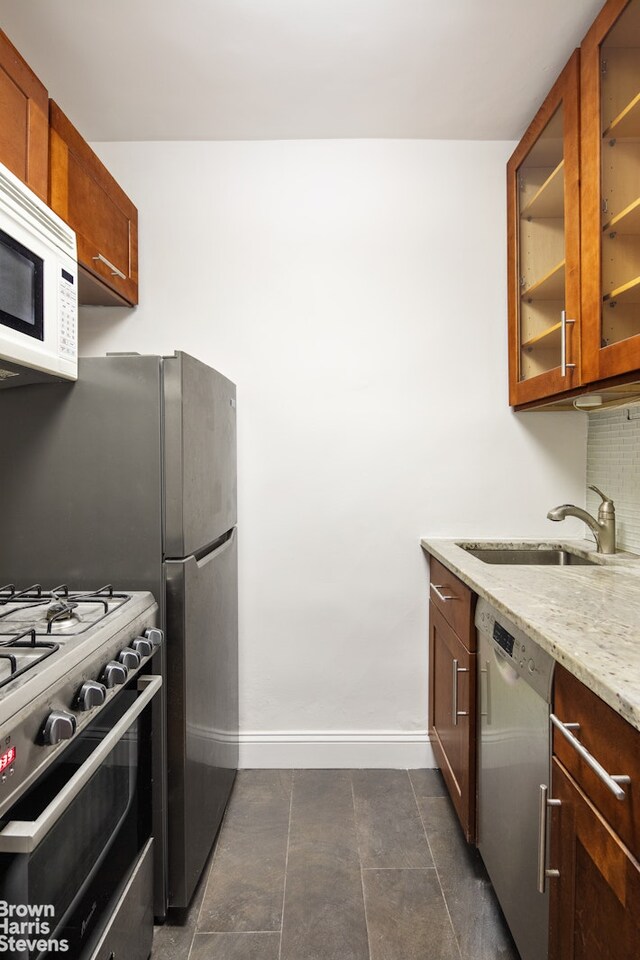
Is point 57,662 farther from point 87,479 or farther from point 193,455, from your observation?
point 193,455

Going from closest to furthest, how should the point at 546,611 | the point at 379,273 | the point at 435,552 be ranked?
the point at 546,611, the point at 435,552, the point at 379,273

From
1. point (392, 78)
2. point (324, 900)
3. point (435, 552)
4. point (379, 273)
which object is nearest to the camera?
point (324, 900)

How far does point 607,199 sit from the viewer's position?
1.50 metres

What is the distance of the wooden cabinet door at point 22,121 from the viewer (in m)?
1.39

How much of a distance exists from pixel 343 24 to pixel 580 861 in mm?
2143

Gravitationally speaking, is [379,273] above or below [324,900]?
above

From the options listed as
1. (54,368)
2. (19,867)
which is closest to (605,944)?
(19,867)

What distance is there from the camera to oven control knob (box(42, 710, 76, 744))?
0.89m

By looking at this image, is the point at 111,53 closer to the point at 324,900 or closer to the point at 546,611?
the point at 546,611

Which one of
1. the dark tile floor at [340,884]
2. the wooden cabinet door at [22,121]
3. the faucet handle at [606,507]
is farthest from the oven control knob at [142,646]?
the faucet handle at [606,507]

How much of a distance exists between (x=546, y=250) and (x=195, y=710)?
1.86 m

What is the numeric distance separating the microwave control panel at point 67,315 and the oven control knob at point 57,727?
866mm

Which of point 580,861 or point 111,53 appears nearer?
point 580,861

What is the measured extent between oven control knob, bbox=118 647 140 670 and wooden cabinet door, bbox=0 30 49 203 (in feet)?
3.97
